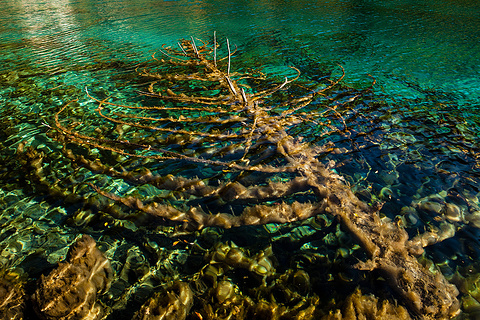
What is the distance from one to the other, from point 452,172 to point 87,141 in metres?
6.00

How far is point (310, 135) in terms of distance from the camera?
15.8ft

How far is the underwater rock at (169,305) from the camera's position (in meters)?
2.26

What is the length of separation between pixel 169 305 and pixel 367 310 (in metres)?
1.71

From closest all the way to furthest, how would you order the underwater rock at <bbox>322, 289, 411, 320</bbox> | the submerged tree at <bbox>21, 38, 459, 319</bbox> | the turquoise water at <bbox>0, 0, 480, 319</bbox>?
the underwater rock at <bbox>322, 289, 411, 320</bbox> → the submerged tree at <bbox>21, 38, 459, 319</bbox> → the turquoise water at <bbox>0, 0, 480, 319</bbox>

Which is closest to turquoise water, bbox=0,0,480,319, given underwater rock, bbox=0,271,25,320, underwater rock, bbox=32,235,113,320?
underwater rock, bbox=32,235,113,320

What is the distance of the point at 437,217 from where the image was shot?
10.5ft

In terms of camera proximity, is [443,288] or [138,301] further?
[138,301]

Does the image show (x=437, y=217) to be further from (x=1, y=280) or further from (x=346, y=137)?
(x=1, y=280)

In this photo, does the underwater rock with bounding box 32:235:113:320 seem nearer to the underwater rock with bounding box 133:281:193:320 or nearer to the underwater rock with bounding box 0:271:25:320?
the underwater rock with bounding box 0:271:25:320

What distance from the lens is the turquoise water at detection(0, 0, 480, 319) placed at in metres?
2.88

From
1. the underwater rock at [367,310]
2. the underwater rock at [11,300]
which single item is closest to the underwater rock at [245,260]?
the underwater rock at [367,310]

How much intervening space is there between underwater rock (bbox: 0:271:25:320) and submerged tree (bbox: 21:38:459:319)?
128 cm

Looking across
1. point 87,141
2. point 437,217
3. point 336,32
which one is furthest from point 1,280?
point 336,32

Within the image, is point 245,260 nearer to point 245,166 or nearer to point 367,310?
point 367,310
